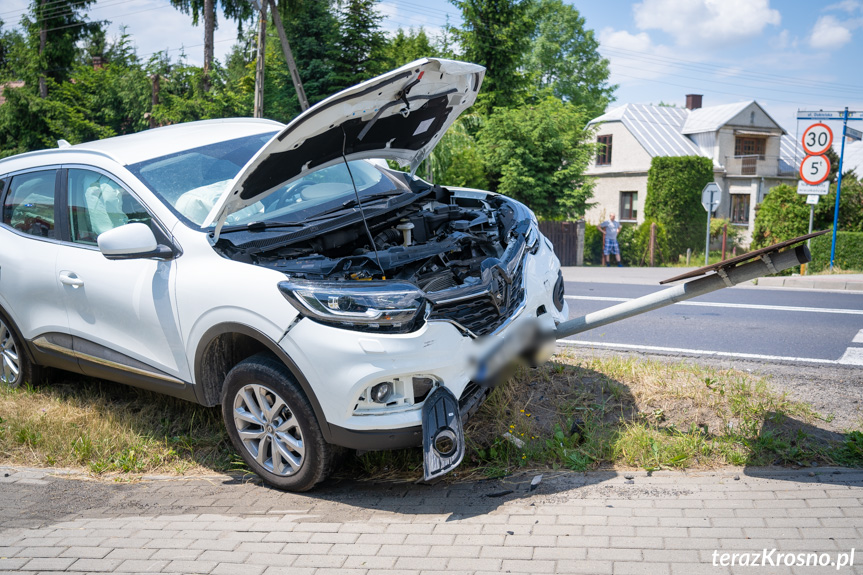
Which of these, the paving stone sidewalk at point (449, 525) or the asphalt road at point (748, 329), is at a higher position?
the asphalt road at point (748, 329)

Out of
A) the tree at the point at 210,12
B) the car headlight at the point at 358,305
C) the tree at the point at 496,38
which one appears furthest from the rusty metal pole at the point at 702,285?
the tree at the point at 210,12

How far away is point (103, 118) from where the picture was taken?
3356 centimetres

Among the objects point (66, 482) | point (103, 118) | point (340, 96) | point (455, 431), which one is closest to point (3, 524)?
point (66, 482)

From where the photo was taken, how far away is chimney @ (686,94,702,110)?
48844mm

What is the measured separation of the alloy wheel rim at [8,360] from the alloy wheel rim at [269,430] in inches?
100

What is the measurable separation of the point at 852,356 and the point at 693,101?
155 ft

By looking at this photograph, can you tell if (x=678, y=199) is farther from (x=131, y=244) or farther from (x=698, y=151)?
(x=131, y=244)

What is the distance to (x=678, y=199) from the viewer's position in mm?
32625

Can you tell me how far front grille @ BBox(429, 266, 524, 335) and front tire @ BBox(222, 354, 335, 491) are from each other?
864 mm

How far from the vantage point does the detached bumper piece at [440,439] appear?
132 inches

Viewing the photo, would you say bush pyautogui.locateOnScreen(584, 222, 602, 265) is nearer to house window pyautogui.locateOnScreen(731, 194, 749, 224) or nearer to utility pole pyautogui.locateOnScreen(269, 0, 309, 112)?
utility pole pyautogui.locateOnScreen(269, 0, 309, 112)

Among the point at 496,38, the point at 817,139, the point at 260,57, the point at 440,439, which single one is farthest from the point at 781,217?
the point at 440,439

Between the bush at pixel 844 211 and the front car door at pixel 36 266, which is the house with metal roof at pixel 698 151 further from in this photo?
the front car door at pixel 36 266

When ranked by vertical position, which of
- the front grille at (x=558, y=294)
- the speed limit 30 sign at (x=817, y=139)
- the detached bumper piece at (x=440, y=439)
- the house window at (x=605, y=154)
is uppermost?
the house window at (x=605, y=154)
